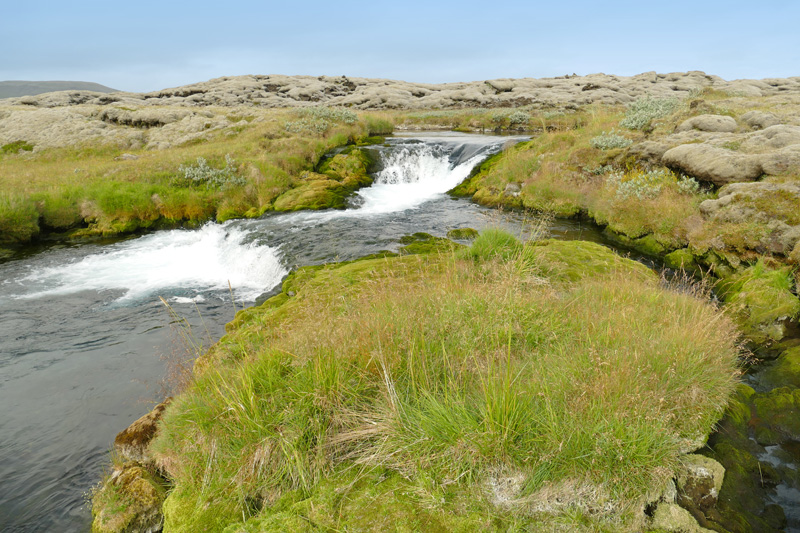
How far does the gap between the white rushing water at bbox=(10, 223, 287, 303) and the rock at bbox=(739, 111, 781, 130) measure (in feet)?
56.5

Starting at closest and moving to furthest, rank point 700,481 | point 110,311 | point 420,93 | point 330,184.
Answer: point 700,481 < point 110,311 < point 330,184 < point 420,93

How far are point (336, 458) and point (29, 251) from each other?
1679 centimetres

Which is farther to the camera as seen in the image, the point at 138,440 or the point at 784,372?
the point at 784,372

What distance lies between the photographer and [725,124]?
48.0ft

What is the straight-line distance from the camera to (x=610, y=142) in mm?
16703

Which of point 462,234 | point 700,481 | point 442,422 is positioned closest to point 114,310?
point 462,234

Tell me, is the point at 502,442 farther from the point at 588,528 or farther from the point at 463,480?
the point at 588,528

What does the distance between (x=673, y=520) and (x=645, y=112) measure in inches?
821

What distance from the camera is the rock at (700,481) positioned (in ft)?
11.1

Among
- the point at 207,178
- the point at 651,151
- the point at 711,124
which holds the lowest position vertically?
the point at 207,178

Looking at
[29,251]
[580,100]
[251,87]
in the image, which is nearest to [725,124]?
[29,251]

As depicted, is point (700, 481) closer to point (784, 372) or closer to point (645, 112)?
point (784, 372)

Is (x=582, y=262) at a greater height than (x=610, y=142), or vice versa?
(x=610, y=142)

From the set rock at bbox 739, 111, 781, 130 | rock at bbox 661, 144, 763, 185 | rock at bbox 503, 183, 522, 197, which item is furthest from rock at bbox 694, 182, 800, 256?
rock at bbox 503, 183, 522, 197
